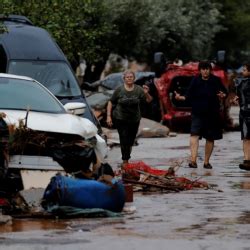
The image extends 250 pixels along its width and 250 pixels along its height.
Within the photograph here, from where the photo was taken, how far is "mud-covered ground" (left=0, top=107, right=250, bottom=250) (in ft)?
32.9

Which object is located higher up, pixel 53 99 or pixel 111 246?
pixel 53 99

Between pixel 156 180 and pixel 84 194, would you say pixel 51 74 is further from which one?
pixel 84 194

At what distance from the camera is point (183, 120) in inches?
1238

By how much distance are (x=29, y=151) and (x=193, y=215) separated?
Result: 196cm

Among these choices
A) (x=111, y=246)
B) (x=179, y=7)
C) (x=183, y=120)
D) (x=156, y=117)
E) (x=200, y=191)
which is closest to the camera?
(x=111, y=246)

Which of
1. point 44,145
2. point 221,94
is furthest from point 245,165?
point 44,145

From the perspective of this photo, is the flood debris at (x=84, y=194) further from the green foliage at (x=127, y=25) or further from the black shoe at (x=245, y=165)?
the green foliage at (x=127, y=25)

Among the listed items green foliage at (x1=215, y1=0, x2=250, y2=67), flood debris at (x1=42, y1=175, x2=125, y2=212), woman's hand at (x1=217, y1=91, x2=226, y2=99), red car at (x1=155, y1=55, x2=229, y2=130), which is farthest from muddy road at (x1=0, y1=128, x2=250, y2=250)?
green foliage at (x1=215, y1=0, x2=250, y2=67)

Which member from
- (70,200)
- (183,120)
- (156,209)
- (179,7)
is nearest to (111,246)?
(70,200)

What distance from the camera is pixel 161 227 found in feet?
36.6

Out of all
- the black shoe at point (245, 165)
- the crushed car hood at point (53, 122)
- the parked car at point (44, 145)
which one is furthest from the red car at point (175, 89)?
the parked car at point (44, 145)

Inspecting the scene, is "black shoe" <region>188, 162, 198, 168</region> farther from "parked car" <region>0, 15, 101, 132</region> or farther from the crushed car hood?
the crushed car hood

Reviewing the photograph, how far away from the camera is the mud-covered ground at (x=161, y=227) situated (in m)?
10.0

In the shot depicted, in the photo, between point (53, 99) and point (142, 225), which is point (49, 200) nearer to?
point (142, 225)
